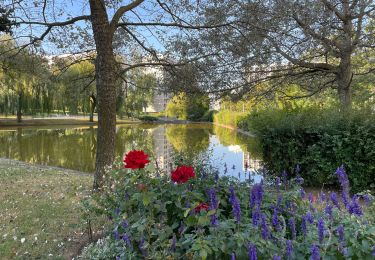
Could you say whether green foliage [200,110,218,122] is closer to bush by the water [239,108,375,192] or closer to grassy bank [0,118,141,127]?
grassy bank [0,118,141,127]

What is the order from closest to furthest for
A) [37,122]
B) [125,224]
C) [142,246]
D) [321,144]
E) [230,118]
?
[142,246] → [125,224] → [321,144] → [230,118] → [37,122]

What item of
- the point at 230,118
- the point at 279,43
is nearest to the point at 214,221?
the point at 279,43

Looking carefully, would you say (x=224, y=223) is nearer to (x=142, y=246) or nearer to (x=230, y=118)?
(x=142, y=246)

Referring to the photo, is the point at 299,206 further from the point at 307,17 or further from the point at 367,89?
the point at 367,89

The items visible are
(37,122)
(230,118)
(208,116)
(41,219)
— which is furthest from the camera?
(208,116)

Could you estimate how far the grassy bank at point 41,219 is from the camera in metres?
3.72

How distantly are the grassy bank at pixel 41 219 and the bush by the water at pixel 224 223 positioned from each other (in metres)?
1.02

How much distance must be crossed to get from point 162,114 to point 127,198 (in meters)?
68.1

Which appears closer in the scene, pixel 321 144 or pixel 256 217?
pixel 256 217

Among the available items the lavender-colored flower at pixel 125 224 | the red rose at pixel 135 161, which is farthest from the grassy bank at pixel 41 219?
the red rose at pixel 135 161

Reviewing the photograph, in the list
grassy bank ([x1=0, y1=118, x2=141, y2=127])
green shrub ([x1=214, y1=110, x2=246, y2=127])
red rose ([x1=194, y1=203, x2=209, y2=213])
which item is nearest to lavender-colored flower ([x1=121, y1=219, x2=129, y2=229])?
red rose ([x1=194, y1=203, x2=209, y2=213])

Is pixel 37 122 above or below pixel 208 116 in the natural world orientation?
below

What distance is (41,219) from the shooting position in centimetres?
455

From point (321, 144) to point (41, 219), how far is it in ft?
16.9
